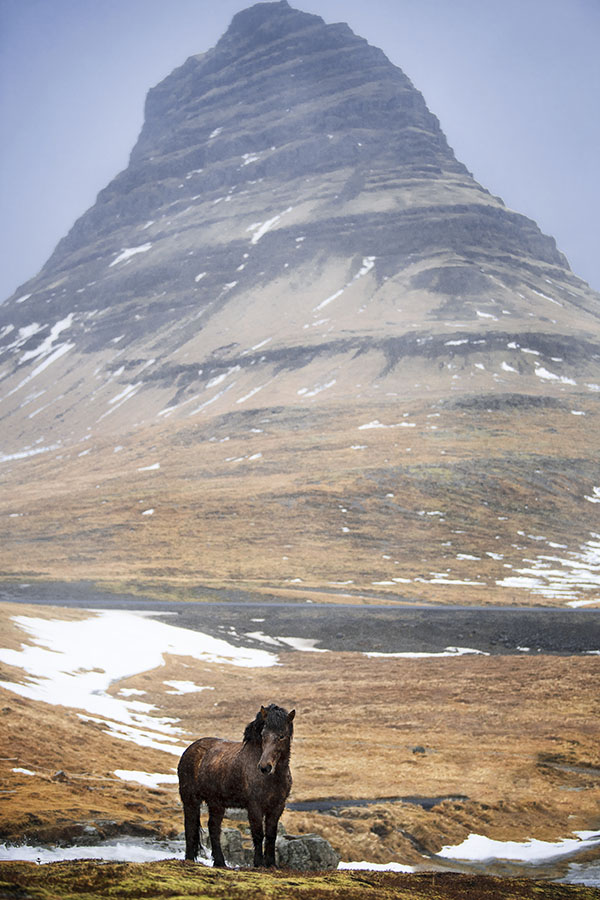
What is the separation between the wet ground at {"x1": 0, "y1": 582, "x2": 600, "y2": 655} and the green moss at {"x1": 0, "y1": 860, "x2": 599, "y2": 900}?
40.4 metres

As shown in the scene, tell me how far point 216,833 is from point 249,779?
1.38m

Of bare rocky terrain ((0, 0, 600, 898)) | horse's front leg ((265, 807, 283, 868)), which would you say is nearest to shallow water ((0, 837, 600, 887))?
bare rocky terrain ((0, 0, 600, 898))

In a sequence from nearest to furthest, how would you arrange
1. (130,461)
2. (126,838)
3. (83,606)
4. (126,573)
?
1. (126,838)
2. (83,606)
3. (126,573)
4. (130,461)

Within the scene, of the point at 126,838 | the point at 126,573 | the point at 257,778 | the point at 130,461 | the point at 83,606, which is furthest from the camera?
the point at 130,461

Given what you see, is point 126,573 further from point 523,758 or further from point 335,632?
point 523,758

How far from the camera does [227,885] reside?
7855mm

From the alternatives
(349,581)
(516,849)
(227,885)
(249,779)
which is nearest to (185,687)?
(516,849)

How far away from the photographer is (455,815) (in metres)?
18.5

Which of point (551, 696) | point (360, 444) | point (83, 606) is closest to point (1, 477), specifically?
point (360, 444)

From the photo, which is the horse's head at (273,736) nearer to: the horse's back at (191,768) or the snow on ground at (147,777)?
the horse's back at (191,768)

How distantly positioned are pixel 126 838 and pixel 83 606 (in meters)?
52.4

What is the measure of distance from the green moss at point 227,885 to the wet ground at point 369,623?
40390mm

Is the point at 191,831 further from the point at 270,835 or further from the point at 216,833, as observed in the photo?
the point at 270,835

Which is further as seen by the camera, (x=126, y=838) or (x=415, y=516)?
(x=415, y=516)
